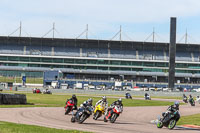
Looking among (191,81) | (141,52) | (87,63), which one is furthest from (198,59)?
(87,63)

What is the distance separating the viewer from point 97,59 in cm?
14888

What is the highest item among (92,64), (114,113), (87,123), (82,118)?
(92,64)

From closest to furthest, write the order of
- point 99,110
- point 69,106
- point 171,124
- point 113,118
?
point 171,124
point 113,118
point 99,110
point 69,106

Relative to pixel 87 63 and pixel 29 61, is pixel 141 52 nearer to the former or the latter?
pixel 87 63

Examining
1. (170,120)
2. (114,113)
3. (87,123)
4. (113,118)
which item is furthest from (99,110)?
(170,120)

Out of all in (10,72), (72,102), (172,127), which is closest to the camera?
(172,127)

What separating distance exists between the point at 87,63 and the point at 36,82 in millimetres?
Result: 30160

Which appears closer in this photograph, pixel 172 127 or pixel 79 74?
pixel 172 127

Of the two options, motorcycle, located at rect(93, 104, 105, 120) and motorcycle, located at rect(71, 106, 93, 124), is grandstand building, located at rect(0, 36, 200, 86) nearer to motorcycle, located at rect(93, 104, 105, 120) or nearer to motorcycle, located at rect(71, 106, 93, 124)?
motorcycle, located at rect(93, 104, 105, 120)

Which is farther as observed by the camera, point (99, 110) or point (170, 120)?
point (99, 110)

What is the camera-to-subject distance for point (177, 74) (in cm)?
15138

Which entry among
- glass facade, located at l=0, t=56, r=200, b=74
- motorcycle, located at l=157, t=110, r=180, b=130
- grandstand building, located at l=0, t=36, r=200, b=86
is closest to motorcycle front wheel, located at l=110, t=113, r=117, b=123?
motorcycle, located at l=157, t=110, r=180, b=130

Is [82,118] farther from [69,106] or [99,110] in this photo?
[69,106]

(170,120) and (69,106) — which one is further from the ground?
(69,106)
